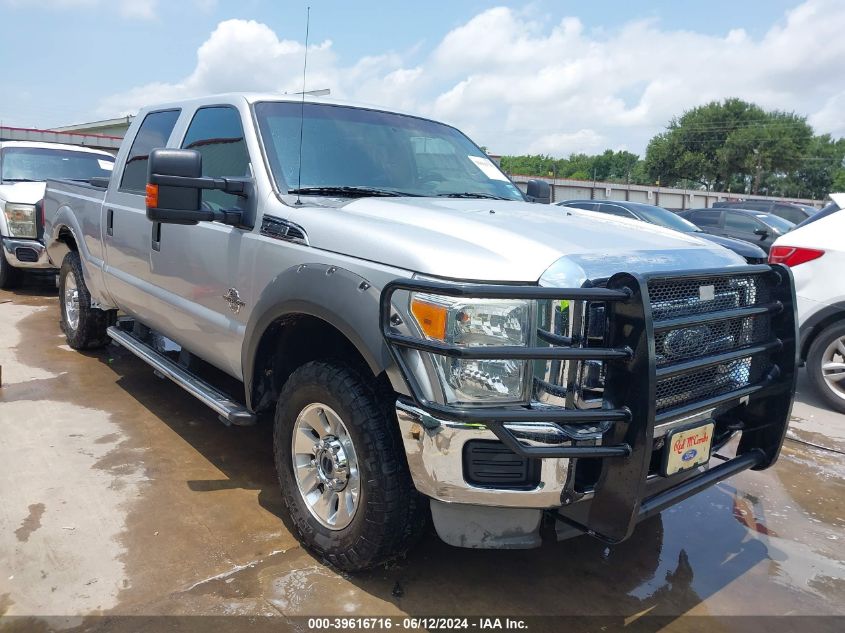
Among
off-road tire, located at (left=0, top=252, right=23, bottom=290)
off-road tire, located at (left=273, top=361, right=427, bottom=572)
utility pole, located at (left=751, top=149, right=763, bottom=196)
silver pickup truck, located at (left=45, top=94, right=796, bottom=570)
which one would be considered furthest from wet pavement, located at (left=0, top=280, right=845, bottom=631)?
utility pole, located at (left=751, top=149, right=763, bottom=196)

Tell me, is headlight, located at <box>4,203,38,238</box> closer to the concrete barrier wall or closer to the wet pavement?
the wet pavement

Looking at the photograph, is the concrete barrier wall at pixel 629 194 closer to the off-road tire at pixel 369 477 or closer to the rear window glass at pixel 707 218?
the rear window glass at pixel 707 218

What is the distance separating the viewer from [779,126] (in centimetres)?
6662

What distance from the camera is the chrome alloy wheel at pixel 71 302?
19.3ft

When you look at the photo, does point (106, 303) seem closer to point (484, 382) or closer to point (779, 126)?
point (484, 382)

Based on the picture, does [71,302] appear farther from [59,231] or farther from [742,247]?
[742,247]

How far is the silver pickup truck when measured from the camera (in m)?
2.29

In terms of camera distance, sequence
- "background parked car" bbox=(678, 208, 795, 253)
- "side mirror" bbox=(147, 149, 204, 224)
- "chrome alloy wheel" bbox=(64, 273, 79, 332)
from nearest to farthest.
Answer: "side mirror" bbox=(147, 149, 204, 224), "chrome alloy wheel" bbox=(64, 273, 79, 332), "background parked car" bbox=(678, 208, 795, 253)

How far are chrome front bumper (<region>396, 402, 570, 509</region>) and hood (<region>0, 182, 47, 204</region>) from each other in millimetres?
7563

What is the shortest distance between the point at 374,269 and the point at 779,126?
75.2 metres

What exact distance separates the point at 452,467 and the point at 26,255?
7712mm

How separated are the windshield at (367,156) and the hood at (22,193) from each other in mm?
5967

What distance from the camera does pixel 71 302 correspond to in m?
6.05

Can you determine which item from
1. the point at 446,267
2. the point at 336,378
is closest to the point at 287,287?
the point at 336,378
